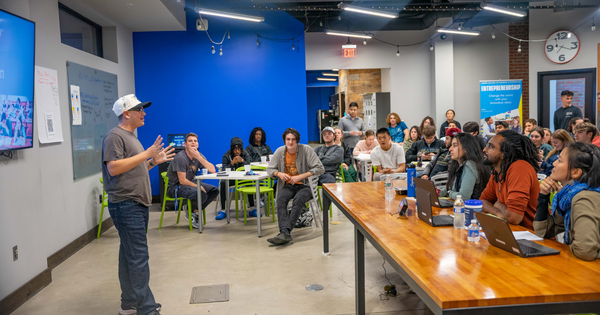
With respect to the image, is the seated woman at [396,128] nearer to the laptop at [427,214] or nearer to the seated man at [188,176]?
the seated man at [188,176]

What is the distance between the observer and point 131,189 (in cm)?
284

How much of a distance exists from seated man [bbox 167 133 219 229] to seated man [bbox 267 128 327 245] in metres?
0.96

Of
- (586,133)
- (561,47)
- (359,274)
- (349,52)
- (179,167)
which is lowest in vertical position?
(359,274)

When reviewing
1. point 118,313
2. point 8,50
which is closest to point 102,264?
point 118,313

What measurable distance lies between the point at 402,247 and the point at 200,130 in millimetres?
6481

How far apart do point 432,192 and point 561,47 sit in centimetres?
851

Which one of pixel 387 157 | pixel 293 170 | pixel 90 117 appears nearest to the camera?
pixel 293 170

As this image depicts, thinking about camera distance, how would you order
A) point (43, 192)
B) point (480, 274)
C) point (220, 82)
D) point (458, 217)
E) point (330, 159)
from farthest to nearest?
1. point (220, 82)
2. point (330, 159)
3. point (43, 192)
4. point (458, 217)
5. point (480, 274)

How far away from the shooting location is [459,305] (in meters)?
1.43

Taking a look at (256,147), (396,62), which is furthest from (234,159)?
(396,62)

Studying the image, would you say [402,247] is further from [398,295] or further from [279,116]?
[279,116]

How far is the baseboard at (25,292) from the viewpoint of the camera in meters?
3.09

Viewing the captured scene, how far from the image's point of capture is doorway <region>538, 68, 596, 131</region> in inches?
357

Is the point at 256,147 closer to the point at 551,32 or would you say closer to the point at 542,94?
the point at 542,94
